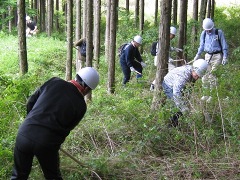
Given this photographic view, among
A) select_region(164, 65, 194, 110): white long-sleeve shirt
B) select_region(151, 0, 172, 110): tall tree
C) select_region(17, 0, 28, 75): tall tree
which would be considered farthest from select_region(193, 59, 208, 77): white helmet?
select_region(17, 0, 28, 75): tall tree

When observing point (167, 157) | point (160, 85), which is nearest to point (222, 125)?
point (167, 157)

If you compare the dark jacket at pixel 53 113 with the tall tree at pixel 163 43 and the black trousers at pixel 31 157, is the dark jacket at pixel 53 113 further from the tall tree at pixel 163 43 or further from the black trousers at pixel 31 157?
the tall tree at pixel 163 43

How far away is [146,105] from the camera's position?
7.67 meters

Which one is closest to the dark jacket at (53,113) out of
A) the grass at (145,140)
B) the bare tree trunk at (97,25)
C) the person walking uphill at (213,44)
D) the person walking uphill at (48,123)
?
the person walking uphill at (48,123)

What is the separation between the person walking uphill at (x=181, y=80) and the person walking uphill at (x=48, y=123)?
8.05 ft

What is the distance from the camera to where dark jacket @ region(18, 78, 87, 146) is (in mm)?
4441

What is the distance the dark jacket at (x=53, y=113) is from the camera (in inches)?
175

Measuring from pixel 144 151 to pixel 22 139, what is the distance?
2.24 m

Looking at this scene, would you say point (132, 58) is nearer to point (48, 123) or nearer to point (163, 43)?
point (163, 43)

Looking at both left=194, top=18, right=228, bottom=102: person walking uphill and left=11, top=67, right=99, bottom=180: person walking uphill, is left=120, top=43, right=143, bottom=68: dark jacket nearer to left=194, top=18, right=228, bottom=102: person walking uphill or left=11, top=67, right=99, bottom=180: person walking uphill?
left=194, top=18, right=228, bottom=102: person walking uphill

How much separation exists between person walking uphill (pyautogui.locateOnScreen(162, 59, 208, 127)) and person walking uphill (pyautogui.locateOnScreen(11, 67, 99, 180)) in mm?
2455

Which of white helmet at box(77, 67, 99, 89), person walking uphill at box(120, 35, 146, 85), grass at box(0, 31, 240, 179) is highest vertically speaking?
white helmet at box(77, 67, 99, 89)

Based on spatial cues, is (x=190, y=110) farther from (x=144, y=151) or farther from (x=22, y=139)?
(x=22, y=139)

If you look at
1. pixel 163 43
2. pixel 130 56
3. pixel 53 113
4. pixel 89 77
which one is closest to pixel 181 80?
pixel 163 43
